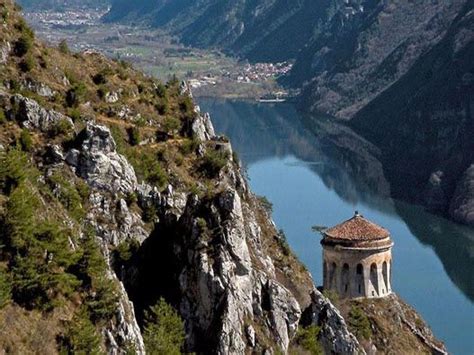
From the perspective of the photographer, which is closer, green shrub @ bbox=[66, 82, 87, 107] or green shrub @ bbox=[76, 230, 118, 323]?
green shrub @ bbox=[76, 230, 118, 323]

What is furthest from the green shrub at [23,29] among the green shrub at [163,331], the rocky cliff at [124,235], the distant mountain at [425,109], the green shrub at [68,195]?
the distant mountain at [425,109]

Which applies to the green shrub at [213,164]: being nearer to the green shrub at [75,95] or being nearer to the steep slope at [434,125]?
the green shrub at [75,95]

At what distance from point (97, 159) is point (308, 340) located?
6664 mm

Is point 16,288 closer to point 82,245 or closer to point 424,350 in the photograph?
point 82,245

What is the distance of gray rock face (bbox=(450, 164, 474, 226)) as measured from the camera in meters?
95.0

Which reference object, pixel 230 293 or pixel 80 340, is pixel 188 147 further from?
pixel 80 340

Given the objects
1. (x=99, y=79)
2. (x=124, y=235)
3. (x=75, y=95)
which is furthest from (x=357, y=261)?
(x=75, y=95)

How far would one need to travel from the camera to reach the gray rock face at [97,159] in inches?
1006

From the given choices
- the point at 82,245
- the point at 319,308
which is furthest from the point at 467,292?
the point at 82,245

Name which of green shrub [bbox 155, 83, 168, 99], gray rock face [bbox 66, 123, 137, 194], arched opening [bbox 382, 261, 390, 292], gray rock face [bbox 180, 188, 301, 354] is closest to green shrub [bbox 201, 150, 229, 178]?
gray rock face [bbox 66, 123, 137, 194]

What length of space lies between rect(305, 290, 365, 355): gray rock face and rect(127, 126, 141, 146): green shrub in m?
6.49

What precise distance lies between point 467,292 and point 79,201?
46.9 meters

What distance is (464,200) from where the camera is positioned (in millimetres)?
99375

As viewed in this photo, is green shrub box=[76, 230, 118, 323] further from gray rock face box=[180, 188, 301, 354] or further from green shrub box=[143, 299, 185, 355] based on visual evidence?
gray rock face box=[180, 188, 301, 354]
